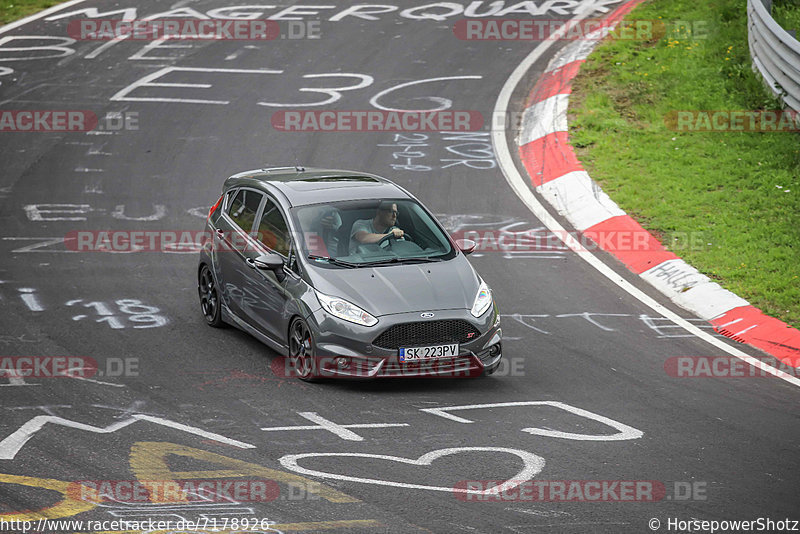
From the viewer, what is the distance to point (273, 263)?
10141 millimetres

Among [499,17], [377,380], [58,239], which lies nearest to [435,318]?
[377,380]

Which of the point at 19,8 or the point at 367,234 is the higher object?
the point at 19,8

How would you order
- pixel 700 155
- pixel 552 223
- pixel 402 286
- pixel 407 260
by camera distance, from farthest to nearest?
pixel 700 155
pixel 552 223
pixel 407 260
pixel 402 286

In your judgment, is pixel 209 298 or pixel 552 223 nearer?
pixel 209 298

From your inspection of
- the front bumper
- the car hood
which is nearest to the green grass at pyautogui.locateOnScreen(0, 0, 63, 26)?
the car hood

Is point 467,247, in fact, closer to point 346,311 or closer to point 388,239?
point 388,239

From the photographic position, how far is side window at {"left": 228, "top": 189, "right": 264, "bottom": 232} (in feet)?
36.7

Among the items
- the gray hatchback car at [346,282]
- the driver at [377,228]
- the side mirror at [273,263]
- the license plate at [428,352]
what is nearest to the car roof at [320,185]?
the gray hatchback car at [346,282]

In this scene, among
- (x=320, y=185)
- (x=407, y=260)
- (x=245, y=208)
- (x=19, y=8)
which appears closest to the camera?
(x=407, y=260)

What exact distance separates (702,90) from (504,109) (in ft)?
11.4

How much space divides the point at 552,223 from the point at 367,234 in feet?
16.3

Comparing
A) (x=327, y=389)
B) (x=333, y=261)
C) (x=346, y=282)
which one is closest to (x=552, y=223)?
(x=333, y=261)

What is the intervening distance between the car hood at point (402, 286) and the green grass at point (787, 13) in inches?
440

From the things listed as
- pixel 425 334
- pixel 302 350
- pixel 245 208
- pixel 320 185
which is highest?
pixel 320 185
